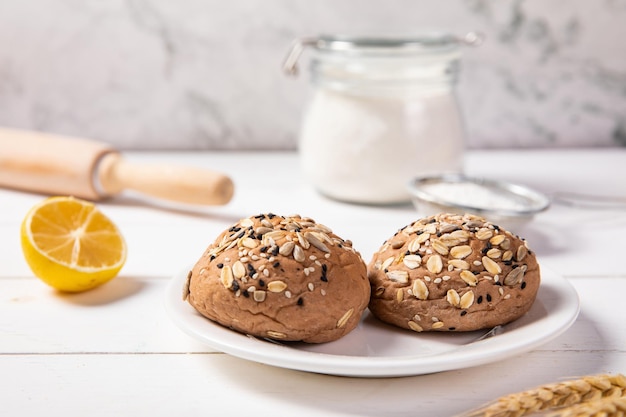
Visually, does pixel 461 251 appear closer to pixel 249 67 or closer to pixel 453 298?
pixel 453 298

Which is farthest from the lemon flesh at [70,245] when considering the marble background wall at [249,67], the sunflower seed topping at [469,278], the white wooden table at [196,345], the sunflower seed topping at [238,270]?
the marble background wall at [249,67]

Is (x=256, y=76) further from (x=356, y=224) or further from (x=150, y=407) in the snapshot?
(x=150, y=407)

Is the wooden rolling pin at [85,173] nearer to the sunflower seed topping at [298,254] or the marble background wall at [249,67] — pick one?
the marble background wall at [249,67]

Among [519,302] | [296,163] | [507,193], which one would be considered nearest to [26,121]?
[296,163]

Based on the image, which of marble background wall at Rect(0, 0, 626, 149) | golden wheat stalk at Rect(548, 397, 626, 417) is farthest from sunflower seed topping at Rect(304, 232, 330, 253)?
marble background wall at Rect(0, 0, 626, 149)

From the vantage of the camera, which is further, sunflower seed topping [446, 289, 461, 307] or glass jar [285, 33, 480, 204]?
glass jar [285, 33, 480, 204]

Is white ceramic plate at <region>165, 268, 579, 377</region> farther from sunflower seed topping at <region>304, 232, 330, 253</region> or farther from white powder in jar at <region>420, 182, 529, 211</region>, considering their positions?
white powder in jar at <region>420, 182, 529, 211</region>
